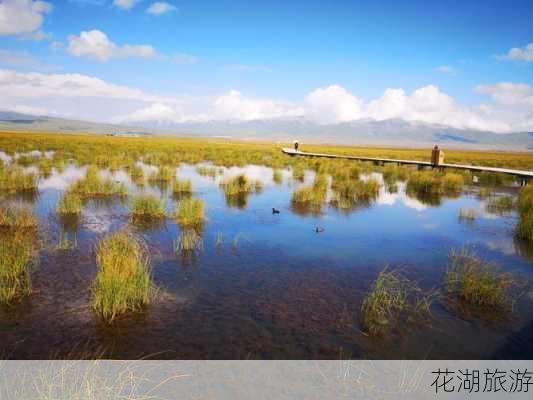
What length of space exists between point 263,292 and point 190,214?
16.3 feet

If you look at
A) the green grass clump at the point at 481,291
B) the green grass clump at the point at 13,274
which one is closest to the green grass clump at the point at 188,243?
the green grass clump at the point at 13,274

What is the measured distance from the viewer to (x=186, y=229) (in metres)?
10.1

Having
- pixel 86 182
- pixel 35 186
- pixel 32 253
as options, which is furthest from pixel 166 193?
pixel 32 253

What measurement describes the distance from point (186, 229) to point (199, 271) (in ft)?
10.2

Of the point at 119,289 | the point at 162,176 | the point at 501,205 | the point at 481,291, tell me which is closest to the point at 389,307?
the point at 481,291

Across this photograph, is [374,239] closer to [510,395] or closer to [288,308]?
[288,308]

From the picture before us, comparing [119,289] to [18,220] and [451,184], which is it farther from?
[451,184]

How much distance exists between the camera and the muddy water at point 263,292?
15.5 ft

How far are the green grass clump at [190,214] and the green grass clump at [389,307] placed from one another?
583cm

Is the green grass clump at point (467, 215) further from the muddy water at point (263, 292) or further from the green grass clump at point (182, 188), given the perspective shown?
the green grass clump at point (182, 188)

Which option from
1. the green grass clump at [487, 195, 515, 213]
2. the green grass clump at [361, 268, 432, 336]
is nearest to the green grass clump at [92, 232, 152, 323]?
the green grass clump at [361, 268, 432, 336]

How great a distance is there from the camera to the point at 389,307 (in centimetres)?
579

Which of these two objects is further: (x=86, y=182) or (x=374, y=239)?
(x=86, y=182)

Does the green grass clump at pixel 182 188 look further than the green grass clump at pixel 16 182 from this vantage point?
Yes
